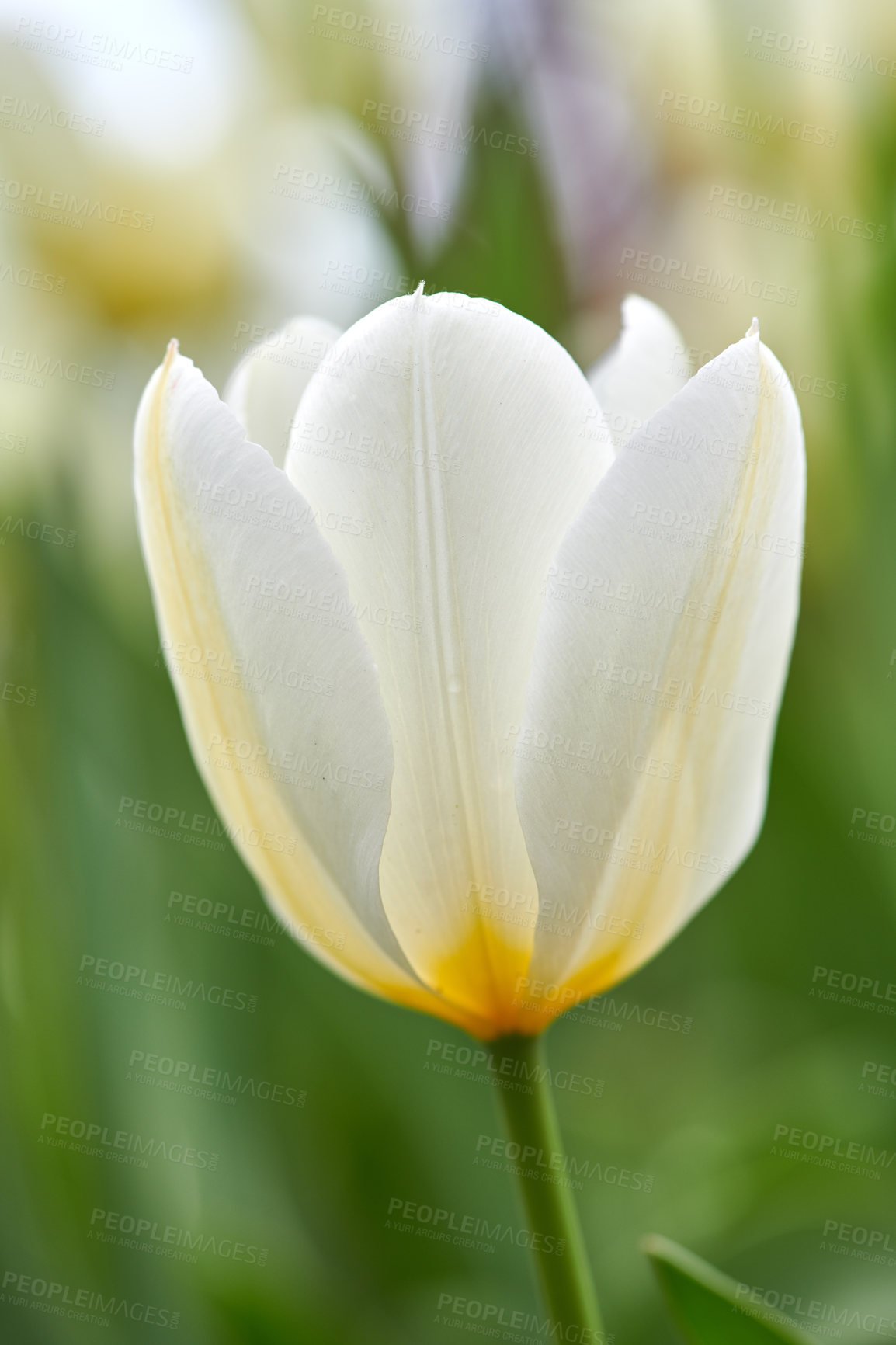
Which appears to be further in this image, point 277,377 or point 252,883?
point 252,883

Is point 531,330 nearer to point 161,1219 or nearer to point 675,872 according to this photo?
point 675,872

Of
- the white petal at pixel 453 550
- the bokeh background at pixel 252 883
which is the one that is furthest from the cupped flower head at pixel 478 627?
the bokeh background at pixel 252 883

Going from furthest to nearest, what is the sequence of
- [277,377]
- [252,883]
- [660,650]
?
[252,883] → [277,377] → [660,650]

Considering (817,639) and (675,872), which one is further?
(817,639)

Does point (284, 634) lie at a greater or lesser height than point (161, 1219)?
greater

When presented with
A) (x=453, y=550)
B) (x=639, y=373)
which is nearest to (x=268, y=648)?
(x=453, y=550)

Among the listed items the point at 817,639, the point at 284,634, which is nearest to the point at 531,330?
the point at 284,634

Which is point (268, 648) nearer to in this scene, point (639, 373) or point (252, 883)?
point (639, 373)

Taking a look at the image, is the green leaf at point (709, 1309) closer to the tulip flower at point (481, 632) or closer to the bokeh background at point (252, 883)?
the tulip flower at point (481, 632)
